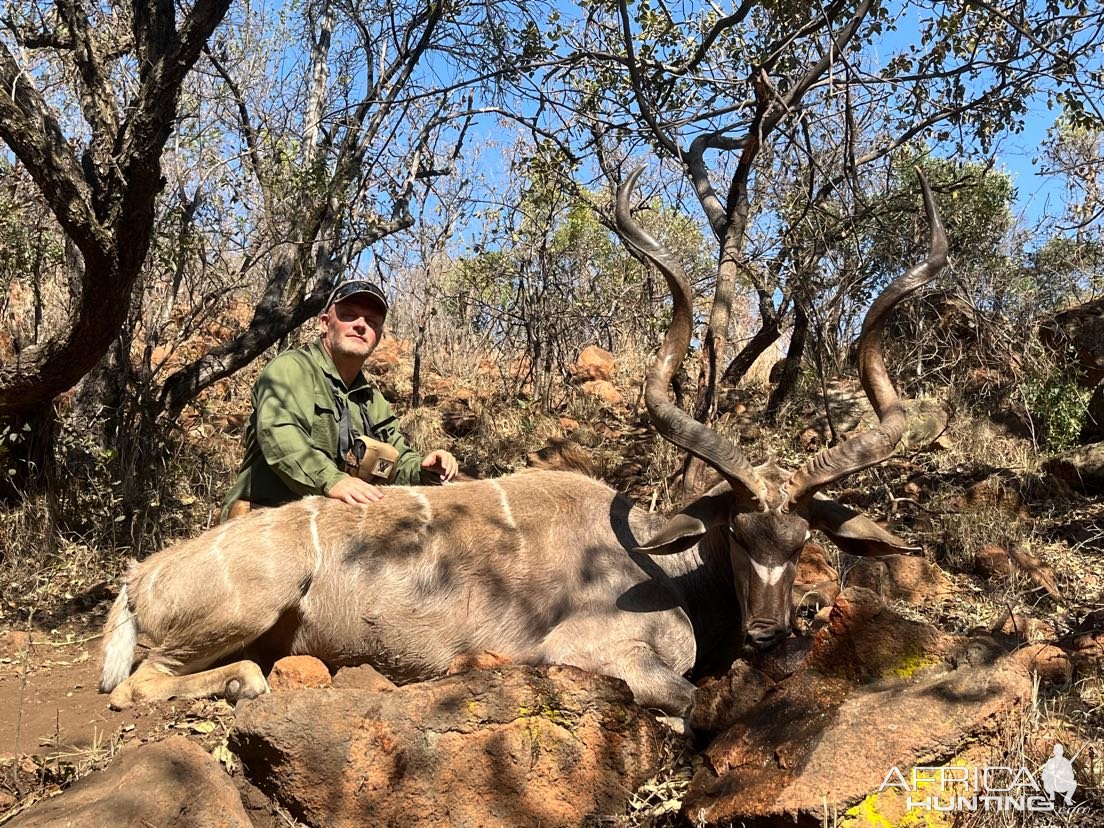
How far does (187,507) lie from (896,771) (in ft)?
17.2

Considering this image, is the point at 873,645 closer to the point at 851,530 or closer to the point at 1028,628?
the point at 851,530

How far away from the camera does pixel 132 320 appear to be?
263 inches

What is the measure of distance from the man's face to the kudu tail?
1.80 m

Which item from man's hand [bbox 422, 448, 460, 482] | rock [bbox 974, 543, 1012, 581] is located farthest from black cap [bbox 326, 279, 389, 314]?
rock [bbox 974, 543, 1012, 581]

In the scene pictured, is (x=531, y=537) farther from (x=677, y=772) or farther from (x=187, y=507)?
(x=187, y=507)

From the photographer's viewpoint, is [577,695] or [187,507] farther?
[187,507]

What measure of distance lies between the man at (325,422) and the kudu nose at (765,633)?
198 cm

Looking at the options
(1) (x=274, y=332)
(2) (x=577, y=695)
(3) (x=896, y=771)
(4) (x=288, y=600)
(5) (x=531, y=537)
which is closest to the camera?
(3) (x=896, y=771)

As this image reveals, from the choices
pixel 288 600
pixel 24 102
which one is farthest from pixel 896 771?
pixel 24 102

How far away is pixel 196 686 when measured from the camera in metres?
4.33

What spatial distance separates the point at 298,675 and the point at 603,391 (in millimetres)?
6922

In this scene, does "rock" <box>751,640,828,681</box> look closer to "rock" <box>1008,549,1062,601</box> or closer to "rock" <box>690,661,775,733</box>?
"rock" <box>690,661,775,733</box>

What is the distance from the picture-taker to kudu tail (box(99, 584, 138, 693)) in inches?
177

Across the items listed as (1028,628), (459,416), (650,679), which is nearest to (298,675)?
(650,679)
